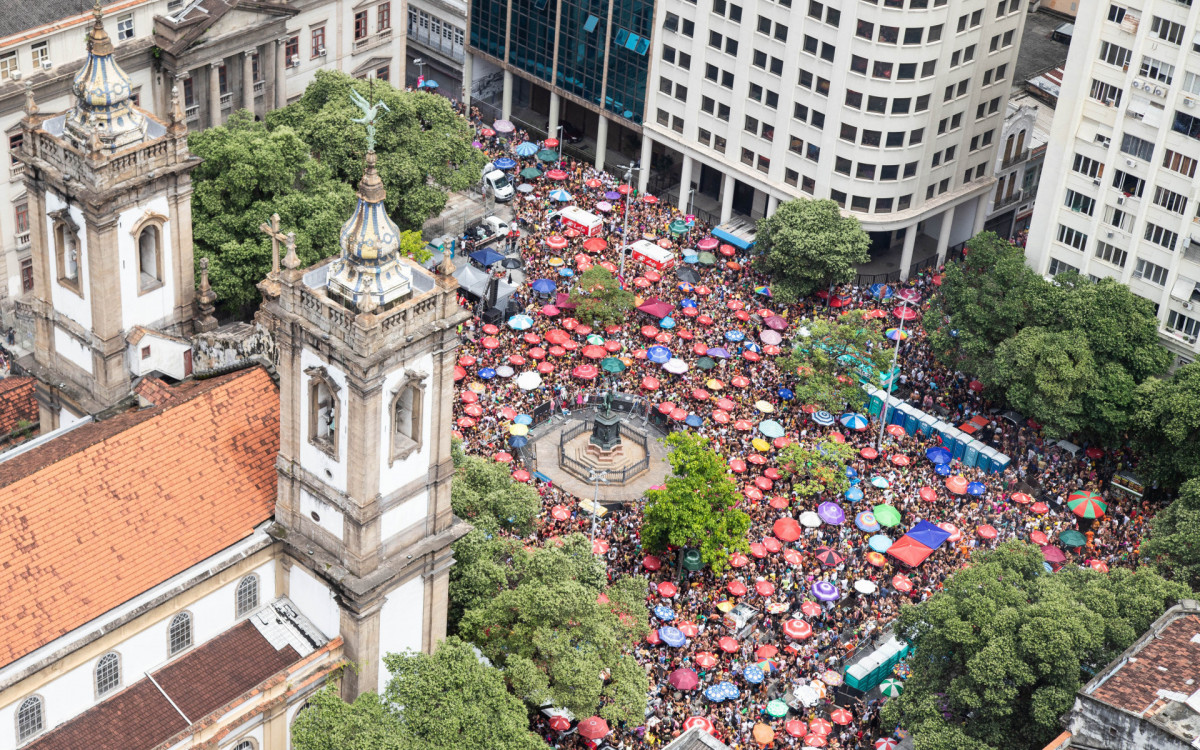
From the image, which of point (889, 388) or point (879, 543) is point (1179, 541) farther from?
point (889, 388)

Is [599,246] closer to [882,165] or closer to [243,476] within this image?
[882,165]

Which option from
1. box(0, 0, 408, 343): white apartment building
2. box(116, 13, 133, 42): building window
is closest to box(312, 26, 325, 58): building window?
box(0, 0, 408, 343): white apartment building

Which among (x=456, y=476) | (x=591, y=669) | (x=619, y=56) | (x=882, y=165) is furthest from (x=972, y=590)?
(x=619, y=56)

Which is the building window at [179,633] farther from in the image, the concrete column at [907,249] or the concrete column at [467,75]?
the concrete column at [467,75]

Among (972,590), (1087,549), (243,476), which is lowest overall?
(1087,549)

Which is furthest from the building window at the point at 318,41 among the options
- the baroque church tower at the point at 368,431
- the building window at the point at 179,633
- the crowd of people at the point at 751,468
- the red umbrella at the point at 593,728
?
the building window at the point at 179,633

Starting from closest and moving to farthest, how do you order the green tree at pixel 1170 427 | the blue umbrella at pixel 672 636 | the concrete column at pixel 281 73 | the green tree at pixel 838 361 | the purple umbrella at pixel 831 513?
the blue umbrella at pixel 672 636, the purple umbrella at pixel 831 513, the green tree at pixel 1170 427, the green tree at pixel 838 361, the concrete column at pixel 281 73

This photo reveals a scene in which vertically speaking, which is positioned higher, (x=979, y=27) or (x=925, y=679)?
Answer: (x=979, y=27)
